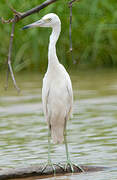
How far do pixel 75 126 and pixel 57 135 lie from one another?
2260mm

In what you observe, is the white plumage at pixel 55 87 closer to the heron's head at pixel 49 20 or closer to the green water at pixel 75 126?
the heron's head at pixel 49 20

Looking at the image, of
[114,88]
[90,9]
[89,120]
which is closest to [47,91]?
[89,120]

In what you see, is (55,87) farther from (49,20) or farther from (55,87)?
(49,20)

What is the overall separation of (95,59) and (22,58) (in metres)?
1.79

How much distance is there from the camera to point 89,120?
8.69 metres

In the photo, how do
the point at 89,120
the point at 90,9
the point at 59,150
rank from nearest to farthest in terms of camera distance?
the point at 59,150 → the point at 89,120 → the point at 90,9

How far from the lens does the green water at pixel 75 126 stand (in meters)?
6.31

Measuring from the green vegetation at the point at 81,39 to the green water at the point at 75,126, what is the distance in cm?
96

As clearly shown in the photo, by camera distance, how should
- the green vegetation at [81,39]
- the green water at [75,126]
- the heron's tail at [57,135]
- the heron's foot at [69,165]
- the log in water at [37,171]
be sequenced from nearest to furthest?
the log in water at [37,171], the heron's foot at [69,165], the heron's tail at [57,135], the green water at [75,126], the green vegetation at [81,39]

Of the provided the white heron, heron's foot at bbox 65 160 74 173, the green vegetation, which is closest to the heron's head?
the white heron

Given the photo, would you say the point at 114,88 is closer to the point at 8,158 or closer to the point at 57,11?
the point at 57,11

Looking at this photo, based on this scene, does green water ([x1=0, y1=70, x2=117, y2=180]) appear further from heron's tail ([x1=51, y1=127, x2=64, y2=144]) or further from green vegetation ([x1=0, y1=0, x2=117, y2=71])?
green vegetation ([x1=0, y1=0, x2=117, y2=71])

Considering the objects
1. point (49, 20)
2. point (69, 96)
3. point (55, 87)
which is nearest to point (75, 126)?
point (69, 96)

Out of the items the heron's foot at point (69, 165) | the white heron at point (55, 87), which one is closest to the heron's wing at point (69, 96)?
the white heron at point (55, 87)
